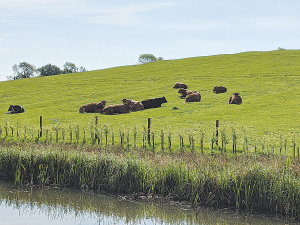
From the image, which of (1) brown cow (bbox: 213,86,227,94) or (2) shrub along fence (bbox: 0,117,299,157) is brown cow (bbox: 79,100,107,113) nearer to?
(2) shrub along fence (bbox: 0,117,299,157)

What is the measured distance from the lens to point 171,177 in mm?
15664

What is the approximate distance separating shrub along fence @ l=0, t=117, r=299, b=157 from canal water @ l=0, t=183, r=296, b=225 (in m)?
7.33

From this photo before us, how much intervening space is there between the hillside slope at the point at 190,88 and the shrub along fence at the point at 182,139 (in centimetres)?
107

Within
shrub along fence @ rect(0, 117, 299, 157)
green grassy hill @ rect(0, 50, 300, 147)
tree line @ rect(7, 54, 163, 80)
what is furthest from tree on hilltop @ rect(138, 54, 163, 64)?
shrub along fence @ rect(0, 117, 299, 157)

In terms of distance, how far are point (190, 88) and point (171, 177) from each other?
35.8m

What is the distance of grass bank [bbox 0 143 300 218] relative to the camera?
14.1m

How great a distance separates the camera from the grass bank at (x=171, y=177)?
1414cm

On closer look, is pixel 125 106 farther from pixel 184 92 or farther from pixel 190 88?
pixel 190 88

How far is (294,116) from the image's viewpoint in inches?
1325

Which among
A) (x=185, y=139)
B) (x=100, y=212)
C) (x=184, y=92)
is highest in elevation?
(x=184, y=92)

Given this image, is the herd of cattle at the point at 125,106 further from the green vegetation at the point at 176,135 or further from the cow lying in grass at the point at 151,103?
the green vegetation at the point at 176,135

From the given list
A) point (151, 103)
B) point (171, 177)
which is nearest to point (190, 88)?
point (151, 103)

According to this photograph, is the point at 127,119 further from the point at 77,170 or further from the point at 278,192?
the point at 278,192

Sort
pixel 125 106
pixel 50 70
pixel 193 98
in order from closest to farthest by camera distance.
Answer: pixel 125 106, pixel 193 98, pixel 50 70
